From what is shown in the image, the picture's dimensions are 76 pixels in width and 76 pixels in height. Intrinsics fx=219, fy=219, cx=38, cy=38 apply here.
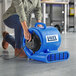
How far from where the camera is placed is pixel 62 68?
168 cm

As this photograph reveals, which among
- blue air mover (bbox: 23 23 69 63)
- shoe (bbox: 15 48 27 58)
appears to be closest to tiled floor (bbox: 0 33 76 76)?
blue air mover (bbox: 23 23 69 63)

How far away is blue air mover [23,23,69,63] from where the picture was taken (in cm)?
194

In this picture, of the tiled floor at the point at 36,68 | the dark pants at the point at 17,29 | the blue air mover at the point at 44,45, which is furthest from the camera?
the dark pants at the point at 17,29

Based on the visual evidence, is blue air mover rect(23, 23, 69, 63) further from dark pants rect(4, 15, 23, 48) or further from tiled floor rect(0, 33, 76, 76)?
dark pants rect(4, 15, 23, 48)

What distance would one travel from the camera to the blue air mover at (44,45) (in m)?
1.94

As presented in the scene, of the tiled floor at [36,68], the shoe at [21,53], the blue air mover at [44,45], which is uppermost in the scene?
the blue air mover at [44,45]

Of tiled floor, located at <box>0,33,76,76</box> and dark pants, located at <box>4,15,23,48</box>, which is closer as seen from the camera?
tiled floor, located at <box>0,33,76,76</box>

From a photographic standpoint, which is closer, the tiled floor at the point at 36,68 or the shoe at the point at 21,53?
the tiled floor at the point at 36,68

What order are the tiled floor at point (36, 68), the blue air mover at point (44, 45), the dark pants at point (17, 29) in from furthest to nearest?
1. the dark pants at point (17, 29)
2. the blue air mover at point (44, 45)
3. the tiled floor at point (36, 68)

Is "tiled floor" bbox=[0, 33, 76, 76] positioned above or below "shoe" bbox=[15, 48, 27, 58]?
below

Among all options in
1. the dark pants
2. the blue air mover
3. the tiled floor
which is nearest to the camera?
the tiled floor

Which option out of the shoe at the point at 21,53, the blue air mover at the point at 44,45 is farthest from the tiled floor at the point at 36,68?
the shoe at the point at 21,53

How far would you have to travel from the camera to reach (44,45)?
1.95 meters

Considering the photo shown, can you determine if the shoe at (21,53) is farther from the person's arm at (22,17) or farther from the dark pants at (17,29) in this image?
the person's arm at (22,17)
